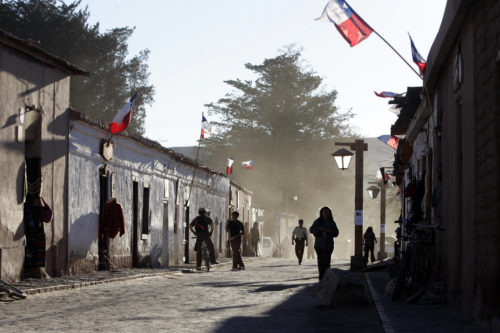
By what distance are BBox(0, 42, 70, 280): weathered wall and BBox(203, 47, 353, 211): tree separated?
46692 mm

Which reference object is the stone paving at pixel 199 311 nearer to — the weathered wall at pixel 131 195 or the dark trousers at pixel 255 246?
the weathered wall at pixel 131 195

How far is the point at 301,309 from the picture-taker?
1186cm

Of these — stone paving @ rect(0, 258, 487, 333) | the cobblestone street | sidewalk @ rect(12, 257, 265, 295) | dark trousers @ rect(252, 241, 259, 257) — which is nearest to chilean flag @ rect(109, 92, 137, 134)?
sidewalk @ rect(12, 257, 265, 295)

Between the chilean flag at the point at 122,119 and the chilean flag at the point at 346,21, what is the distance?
633 cm

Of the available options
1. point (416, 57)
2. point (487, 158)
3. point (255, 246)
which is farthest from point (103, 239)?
point (255, 246)

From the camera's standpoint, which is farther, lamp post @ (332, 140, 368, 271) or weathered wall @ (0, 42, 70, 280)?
lamp post @ (332, 140, 368, 271)

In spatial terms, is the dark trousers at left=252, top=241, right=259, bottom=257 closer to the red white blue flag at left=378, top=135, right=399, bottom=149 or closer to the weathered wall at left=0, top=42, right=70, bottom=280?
the red white blue flag at left=378, top=135, right=399, bottom=149

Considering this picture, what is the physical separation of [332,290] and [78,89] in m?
35.1

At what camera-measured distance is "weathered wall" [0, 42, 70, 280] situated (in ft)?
52.7

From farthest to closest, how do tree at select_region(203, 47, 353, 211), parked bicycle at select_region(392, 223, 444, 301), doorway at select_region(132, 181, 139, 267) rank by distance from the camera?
tree at select_region(203, 47, 353, 211), doorway at select_region(132, 181, 139, 267), parked bicycle at select_region(392, 223, 444, 301)

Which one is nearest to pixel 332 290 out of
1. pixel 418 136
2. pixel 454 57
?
pixel 454 57

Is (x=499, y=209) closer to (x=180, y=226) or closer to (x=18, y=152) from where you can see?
(x=18, y=152)

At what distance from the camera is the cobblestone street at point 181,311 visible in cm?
932

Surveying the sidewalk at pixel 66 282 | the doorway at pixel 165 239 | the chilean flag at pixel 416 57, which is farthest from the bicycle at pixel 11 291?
the doorway at pixel 165 239
